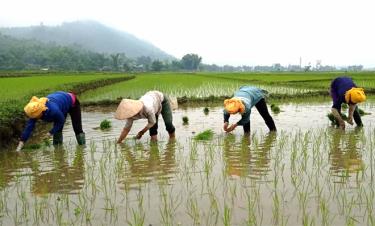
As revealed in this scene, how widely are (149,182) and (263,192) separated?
1316 mm

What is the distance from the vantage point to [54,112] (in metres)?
6.28

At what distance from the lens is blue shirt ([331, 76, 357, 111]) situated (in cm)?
781

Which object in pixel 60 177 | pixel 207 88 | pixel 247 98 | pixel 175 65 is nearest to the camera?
pixel 60 177

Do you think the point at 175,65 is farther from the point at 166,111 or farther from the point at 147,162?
the point at 147,162

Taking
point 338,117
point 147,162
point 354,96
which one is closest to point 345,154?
point 354,96

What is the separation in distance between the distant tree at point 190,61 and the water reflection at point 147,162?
112871 mm

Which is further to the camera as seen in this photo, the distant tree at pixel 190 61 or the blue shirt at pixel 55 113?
the distant tree at pixel 190 61

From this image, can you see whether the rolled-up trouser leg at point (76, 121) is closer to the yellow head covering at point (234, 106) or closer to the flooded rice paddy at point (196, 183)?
the flooded rice paddy at point (196, 183)

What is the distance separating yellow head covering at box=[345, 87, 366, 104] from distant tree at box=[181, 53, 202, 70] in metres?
112

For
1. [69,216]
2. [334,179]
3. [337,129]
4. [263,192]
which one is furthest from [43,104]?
[337,129]

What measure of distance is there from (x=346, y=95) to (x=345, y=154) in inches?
85.0

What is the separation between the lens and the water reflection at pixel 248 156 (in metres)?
4.96

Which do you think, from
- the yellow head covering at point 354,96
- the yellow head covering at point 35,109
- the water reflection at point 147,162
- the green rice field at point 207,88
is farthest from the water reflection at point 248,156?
the green rice field at point 207,88

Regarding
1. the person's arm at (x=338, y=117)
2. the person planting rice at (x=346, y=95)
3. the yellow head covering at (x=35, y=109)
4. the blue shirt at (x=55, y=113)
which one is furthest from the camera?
the person's arm at (x=338, y=117)
